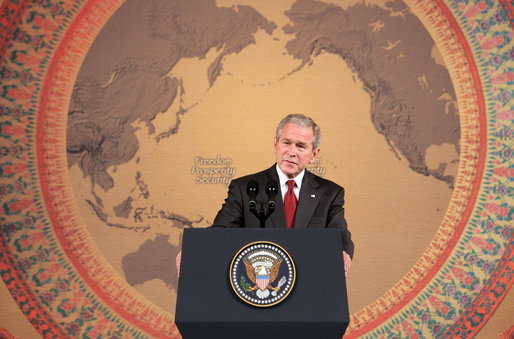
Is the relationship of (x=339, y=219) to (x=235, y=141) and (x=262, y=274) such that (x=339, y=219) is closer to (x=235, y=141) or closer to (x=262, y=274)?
(x=262, y=274)

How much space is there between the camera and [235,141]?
483cm

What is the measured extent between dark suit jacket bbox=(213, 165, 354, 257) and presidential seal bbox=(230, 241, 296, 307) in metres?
0.68

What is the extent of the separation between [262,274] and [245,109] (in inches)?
107

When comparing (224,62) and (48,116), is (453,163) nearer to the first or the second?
(224,62)

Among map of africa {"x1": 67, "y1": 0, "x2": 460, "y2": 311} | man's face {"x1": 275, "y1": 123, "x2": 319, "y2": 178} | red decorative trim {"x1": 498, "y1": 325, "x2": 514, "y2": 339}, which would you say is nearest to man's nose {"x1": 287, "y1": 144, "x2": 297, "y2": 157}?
man's face {"x1": 275, "y1": 123, "x2": 319, "y2": 178}

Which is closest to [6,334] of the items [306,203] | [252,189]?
[306,203]

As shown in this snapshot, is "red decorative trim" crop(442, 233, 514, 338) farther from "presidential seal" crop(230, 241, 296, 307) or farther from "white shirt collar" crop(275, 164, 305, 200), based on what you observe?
"presidential seal" crop(230, 241, 296, 307)

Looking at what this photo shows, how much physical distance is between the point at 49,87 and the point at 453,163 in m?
3.35

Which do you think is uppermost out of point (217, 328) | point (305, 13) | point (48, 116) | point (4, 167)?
point (305, 13)

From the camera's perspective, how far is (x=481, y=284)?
460 centimetres

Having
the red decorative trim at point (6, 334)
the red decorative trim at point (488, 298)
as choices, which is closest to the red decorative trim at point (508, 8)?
the red decorative trim at point (488, 298)

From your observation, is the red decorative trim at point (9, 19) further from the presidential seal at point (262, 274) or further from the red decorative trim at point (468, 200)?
the red decorative trim at point (468, 200)

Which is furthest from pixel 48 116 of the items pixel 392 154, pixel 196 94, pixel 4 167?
pixel 392 154

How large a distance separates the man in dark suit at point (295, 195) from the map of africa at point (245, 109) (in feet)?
4.91
